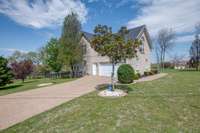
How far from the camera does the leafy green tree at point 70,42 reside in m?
23.4

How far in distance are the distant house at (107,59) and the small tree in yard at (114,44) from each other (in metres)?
11.5

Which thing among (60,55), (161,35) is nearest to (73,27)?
(60,55)

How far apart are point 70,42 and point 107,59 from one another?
641 cm

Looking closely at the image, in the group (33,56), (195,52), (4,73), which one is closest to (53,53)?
(4,73)

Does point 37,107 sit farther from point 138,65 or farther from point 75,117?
point 138,65

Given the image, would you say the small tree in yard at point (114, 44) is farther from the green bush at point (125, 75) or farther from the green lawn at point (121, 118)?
the green bush at point (125, 75)

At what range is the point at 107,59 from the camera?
22.1 metres

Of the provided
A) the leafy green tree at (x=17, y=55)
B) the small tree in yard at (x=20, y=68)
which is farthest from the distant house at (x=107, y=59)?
the leafy green tree at (x=17, y=55)

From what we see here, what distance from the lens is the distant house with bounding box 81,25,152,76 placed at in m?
22.3

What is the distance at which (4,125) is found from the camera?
6434 millimetres

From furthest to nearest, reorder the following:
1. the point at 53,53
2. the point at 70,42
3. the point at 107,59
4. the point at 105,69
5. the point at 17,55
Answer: the point at 17,55, the point at 53,53, the point at 70,42, the point at 105,69, the point at 107,59

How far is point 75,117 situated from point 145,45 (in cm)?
2071

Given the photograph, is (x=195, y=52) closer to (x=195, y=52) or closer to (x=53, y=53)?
(x=195, y=52)

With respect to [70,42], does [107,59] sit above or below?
below
